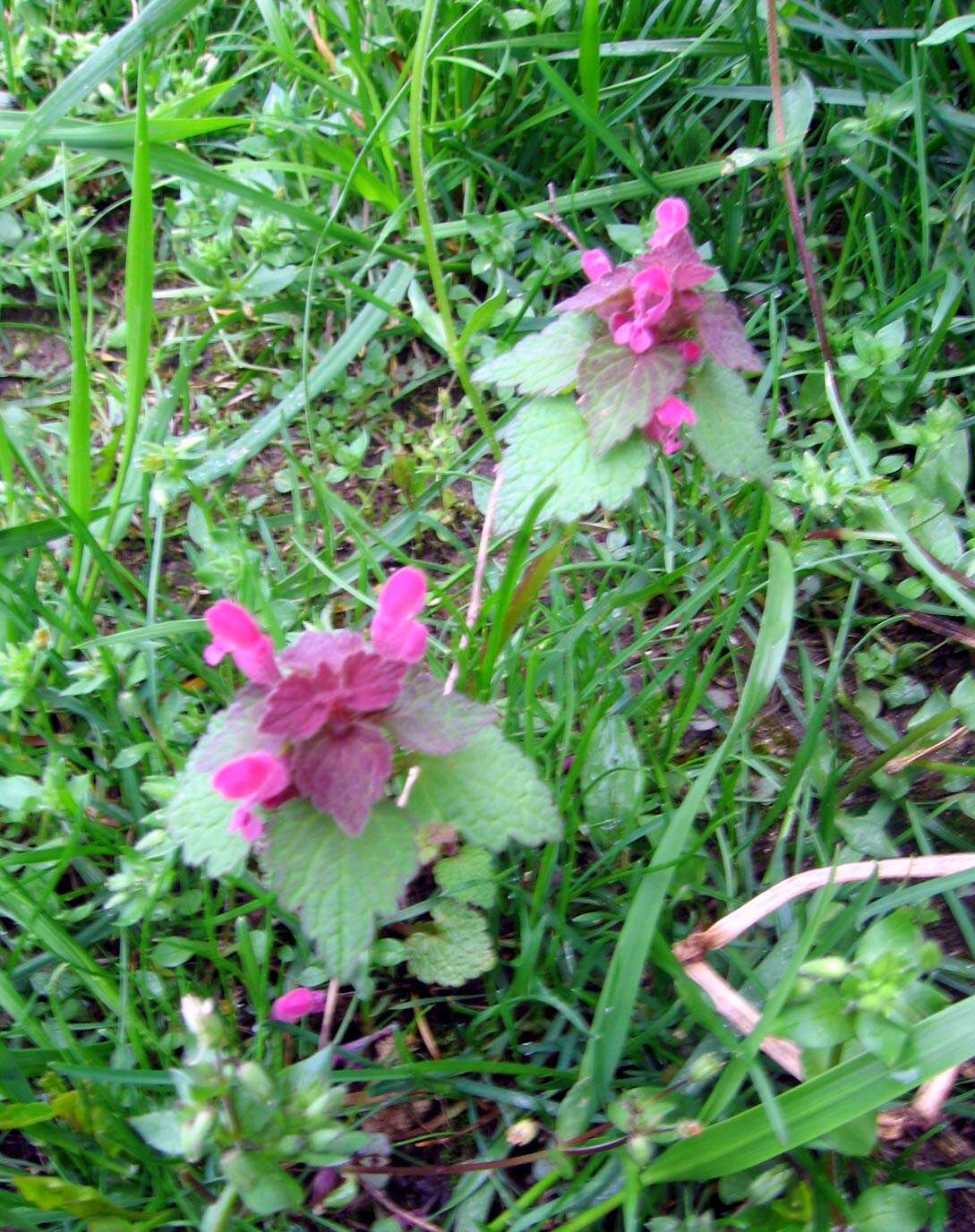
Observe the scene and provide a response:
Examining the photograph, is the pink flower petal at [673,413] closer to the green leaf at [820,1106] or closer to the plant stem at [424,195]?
→ the plant stem at [424,195]

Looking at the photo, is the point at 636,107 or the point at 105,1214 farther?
the point at 636,107

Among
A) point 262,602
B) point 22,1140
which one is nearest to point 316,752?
point 262,602

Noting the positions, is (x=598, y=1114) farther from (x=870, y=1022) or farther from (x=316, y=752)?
(x=316, y=752)

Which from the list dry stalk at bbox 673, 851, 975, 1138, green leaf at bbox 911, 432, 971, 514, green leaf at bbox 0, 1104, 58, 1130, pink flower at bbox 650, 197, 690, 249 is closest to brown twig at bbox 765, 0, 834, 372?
green leaf at bbox 911, 432, 971, 514

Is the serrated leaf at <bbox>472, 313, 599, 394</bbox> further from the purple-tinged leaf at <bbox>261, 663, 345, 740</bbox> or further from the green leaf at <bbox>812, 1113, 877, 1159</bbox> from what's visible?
the green leaf at <bbox>812, 1113, 877, 1159</bbox>

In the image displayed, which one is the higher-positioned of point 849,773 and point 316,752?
point 316,752

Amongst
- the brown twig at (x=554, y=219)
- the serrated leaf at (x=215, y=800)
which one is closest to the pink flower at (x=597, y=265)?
the brown twig at (x=554, y=219)

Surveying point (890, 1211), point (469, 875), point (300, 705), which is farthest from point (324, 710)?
point (890, 1211)
